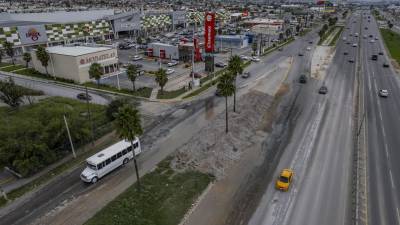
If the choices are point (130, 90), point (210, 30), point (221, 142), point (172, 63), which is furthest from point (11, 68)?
point (221, 142)

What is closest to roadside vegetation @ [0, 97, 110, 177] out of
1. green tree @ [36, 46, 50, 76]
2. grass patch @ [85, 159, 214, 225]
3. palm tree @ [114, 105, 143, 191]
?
grass patch @ [85, 159, 214, 225]

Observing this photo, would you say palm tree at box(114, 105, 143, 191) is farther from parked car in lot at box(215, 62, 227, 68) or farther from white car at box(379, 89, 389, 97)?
parked car in lot at box(215, 62, 227, 68)

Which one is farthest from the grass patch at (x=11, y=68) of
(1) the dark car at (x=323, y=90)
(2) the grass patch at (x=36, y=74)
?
(1) the dark car at (x=323, y=90)

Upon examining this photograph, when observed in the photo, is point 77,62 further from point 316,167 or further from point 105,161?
point 316,167

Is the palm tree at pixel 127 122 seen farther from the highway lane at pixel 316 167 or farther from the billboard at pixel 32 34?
the billboard at pixel 32 34

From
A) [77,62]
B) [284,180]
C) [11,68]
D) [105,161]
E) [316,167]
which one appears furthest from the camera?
[11,68]
